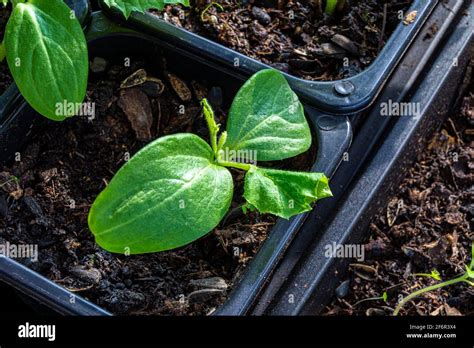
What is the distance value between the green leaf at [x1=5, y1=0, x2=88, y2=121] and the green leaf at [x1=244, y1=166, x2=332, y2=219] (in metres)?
0.26

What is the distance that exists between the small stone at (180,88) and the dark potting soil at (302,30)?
84 millimetres

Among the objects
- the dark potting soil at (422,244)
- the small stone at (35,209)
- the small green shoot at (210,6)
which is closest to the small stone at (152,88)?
the small green shoot at (210,6)

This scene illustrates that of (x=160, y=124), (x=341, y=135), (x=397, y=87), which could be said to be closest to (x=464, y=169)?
(x=397, y=87)

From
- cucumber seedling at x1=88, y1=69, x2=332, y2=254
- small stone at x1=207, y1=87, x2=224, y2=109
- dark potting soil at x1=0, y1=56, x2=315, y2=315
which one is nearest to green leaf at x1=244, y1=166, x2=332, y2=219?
cucumber seedling at x1=88, y1=69, x2=332, y2=254

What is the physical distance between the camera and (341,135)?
3.72 ft

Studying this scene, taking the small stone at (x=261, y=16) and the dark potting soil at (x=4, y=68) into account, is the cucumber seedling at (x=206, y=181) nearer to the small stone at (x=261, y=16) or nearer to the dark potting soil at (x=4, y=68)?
the small stone at (x=261, y=16)

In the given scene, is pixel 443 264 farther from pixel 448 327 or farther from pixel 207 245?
pixel 207 245

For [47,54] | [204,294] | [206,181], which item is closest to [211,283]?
[204,294]

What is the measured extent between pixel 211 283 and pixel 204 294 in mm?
19

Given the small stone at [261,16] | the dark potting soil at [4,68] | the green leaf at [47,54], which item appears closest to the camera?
the green leaf at [47,54]

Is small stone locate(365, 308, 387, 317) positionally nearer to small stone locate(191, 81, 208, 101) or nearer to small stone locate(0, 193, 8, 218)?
small stone locate(191, 81, 208, 101)

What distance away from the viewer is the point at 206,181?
0.99 metres

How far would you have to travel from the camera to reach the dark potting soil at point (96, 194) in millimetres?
1075

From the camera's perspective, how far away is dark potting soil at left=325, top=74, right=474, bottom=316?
120 cm
